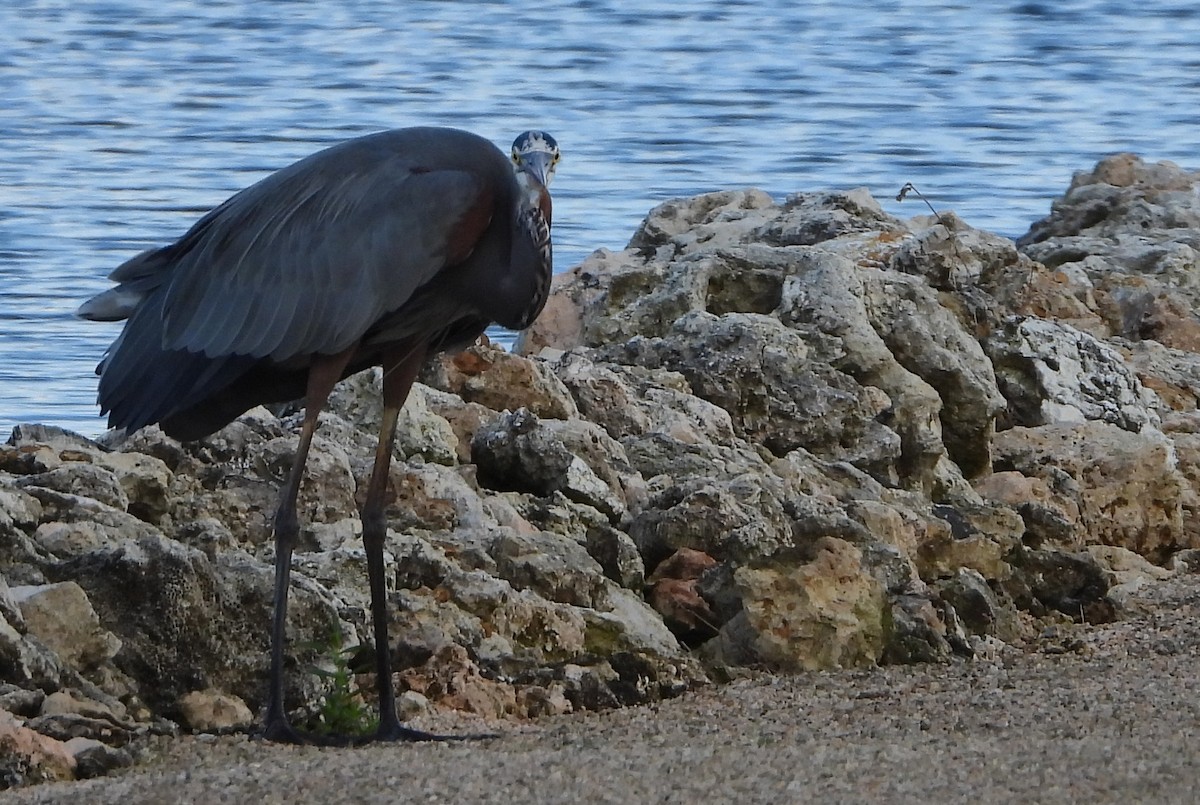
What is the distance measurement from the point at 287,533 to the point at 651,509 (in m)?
1.24

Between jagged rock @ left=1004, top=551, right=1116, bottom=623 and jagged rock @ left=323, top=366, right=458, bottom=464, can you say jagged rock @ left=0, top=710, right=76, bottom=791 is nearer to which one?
jagged rock @ left=323, top=366, right=458, bottom=464

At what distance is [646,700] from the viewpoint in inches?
213

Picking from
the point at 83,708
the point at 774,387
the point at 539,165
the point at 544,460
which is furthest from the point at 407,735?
the point at 774,387

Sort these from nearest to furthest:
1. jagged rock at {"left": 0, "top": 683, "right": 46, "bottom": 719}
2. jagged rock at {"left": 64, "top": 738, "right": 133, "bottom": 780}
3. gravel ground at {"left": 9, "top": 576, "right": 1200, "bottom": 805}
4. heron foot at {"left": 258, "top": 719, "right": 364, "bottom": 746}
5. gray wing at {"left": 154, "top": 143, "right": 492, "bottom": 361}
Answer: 1. gravel ground at {"left": 9, "top": 576, "right": 1200, "bottom": 805}
2. jagged rock at {"left": 64, "top": 738, "right": 133, "bottom": 780}
3. jagged rock at {"left": 0, "top": 683, "right": 46, "bottom": 719}
4. heron foot at {"left": 258, "top": 719, "right": 364, "bottom": 746}
5. gray wing at {"left": 154, "top": 143, "right": 492, "bottom": 361}

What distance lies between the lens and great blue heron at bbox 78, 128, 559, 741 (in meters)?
5.45

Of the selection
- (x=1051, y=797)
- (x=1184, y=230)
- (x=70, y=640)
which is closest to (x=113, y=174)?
(x=1184, y=230)

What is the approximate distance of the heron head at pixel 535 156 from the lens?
5562 mm

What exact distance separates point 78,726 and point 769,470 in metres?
2.56

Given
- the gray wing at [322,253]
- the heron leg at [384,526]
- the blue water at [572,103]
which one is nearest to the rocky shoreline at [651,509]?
the heron leg at [384,526]

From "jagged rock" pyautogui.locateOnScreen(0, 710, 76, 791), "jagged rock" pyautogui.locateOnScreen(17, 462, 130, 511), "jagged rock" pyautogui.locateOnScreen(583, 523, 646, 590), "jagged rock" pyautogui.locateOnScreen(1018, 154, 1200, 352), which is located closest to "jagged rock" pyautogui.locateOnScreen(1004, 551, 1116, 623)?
"jagged rock" pyautogui.locateOnScreen(583, 523, 646, 590)

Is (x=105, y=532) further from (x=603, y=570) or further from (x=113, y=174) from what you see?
(x=113, y=174)

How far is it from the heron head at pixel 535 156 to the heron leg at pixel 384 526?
0.53m

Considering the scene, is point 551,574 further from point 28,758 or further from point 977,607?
point 28,758

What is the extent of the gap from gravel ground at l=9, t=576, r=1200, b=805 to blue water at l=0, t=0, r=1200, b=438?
4.64 meters
